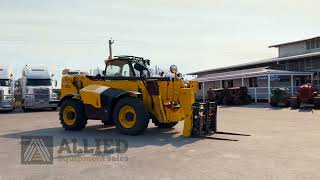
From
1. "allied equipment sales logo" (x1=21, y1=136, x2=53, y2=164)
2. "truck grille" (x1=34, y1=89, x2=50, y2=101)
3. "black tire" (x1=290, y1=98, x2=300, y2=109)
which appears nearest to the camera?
"allied equipment sales logo" (x1=21, y1=136, x2=53, y2=164)

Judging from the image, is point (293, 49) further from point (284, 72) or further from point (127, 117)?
point (127, 117)

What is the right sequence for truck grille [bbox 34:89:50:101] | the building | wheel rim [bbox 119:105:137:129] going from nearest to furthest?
wheel rim [bbox 119:105:137:129]
truck grille [bbox 34:89:50:101]
the building

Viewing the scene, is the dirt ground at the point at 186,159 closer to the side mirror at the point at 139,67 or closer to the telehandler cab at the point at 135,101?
the telehandler cab at the point at 135,101

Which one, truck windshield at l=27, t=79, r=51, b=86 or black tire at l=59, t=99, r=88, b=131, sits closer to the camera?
black tire at l=59, t=99, r=88, b=131

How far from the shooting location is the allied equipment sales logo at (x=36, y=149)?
28.7ft

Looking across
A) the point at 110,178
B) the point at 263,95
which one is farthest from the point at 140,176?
the point at 263,95

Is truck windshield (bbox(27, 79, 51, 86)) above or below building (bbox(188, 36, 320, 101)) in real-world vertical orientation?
below

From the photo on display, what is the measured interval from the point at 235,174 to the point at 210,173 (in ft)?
1.52

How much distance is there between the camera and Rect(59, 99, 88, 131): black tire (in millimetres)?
13938

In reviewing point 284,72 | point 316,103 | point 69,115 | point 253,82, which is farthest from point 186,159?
point 253,82

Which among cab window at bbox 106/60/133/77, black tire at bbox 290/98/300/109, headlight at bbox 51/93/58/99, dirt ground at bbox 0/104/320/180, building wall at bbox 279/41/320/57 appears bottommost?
dirt ground at bbox 0/104/320/180

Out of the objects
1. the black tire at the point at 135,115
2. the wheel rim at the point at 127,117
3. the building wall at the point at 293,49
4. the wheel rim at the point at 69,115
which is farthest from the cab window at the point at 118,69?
the building wall at the point at 293,49

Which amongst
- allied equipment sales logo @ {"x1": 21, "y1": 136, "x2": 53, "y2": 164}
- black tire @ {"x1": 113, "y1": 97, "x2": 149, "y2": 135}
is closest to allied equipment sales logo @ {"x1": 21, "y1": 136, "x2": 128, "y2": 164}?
allied equipment sales logo @ {"x1": 21, "y1": 136, "x2": 53, "y2": 164}

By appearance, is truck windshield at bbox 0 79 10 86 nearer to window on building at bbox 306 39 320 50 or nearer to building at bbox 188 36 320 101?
building at bbox 188 36 320 101
